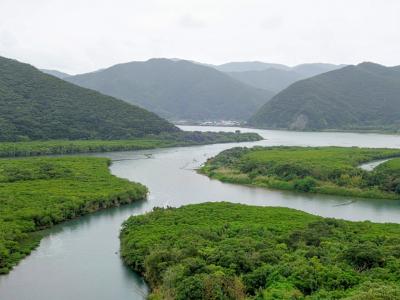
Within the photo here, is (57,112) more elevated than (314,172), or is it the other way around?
(57,112)

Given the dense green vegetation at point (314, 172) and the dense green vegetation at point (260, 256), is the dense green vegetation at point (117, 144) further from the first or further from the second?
the dense green vegetation at point (260, 256)

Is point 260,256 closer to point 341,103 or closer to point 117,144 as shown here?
point 117,144

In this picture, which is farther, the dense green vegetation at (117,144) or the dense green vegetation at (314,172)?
the dense green vegetation at (117,144)

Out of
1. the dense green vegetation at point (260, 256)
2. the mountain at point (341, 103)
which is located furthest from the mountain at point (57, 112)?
the dense green vegetation at point (260, 256)

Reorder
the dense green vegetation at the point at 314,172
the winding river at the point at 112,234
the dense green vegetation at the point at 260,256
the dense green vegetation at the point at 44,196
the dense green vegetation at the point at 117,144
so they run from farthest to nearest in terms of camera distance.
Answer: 1. the dense green vegetation at the point at 117,144
2. the dense green vegetation at the point at 314,172
3. the dense green vegetation at the point at 44,196
4. the winding river at the point at 112,234
5. the dense green vegetation at the point at 260,256

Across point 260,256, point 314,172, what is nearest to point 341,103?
point 314,172

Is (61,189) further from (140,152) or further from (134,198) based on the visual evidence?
(140,152)
